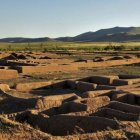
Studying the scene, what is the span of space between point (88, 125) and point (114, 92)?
17.8 feet

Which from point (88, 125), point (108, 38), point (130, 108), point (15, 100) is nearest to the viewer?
point (88, 125)

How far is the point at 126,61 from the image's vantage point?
3516cm

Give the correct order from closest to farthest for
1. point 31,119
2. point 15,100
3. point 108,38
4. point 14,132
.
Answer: point 14,132 < point 31,119 < point 15,100 < point 108,38

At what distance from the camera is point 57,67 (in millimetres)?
28578

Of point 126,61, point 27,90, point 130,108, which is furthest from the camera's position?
point 126,61

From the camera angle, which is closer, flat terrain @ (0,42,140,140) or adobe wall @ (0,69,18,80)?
flat terrain @ (0,42,140,140)

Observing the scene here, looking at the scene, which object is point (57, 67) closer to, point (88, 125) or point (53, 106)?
point (53, 106)

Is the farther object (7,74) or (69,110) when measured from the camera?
(7,74)

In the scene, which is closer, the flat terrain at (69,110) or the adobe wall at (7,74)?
the flat terrain at (69,110)

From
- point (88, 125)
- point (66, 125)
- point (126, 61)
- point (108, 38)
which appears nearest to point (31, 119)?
point (66, 125)

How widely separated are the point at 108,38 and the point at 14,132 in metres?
168

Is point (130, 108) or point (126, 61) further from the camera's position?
point (126, 61)

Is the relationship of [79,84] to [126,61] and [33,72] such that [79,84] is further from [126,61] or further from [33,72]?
[126,61]

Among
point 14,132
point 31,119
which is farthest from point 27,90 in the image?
point 14,132
